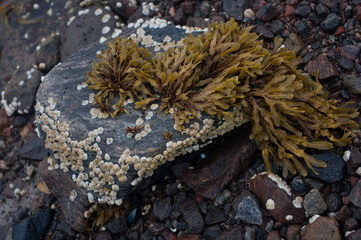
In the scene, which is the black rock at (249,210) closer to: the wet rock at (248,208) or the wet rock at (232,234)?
the wet rock at (248,208)

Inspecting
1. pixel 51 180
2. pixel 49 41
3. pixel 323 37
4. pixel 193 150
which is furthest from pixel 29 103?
pixel 323 37

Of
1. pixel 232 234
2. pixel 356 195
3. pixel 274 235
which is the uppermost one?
pixel 356 195

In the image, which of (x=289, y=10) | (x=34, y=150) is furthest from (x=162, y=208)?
(x=289, y=10)

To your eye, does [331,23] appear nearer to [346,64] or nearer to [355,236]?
[346,64]

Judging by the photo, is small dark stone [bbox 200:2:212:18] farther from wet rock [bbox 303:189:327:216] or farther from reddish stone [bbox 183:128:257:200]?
wet rock [bbox 303:189:327:216]

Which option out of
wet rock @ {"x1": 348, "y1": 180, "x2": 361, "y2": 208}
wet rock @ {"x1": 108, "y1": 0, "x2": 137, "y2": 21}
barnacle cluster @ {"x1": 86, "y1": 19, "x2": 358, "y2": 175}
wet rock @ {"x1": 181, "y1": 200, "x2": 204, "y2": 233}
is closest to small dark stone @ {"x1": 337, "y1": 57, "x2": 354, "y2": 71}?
barnacle cluster @ {"x1": 86, "y1": 19, "x2": 358, "y2": 175}

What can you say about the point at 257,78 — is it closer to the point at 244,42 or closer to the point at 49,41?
the point at 244,42

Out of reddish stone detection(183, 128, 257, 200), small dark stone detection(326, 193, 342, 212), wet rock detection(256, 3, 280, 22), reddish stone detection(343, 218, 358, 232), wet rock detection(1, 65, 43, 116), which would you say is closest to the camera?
reddish stone detection(343, 218, 358, 232)
